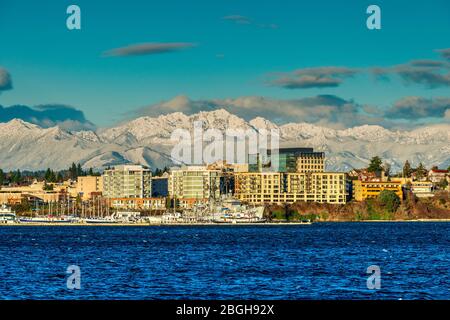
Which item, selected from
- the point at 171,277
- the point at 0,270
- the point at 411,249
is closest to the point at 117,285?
the point at 171,277

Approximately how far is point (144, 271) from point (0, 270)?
10450 mm

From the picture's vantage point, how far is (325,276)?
217 ft

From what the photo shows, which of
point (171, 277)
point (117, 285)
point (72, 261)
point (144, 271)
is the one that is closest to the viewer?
→ point (117, 285)

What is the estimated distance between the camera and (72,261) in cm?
8412
